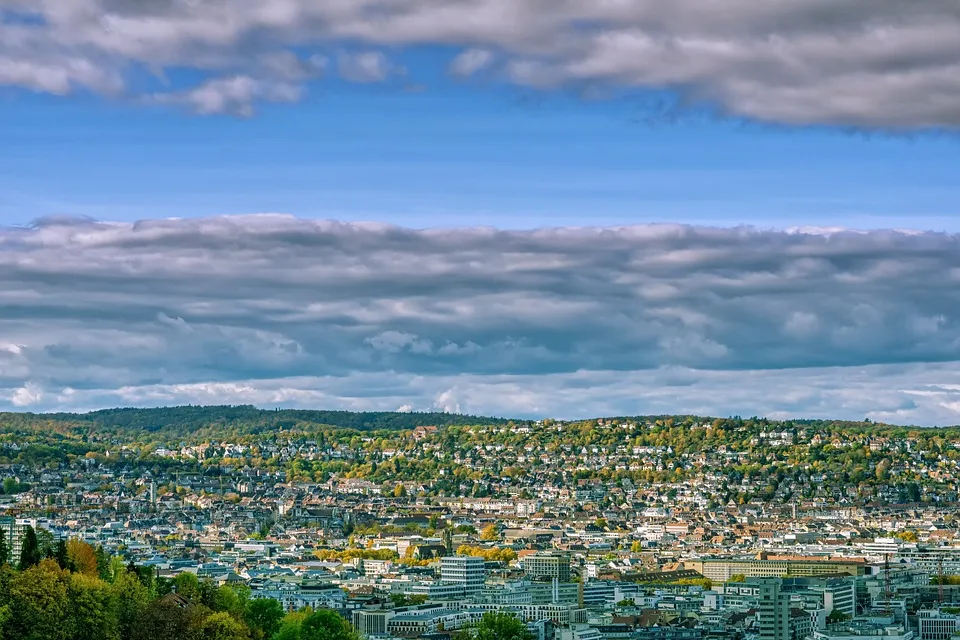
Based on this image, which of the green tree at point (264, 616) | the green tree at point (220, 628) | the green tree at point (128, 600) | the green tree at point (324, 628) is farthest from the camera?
the green tree at point (264, 616)

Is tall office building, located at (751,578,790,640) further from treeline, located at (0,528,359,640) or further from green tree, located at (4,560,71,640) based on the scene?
green tree, located at (4,560,71,640)

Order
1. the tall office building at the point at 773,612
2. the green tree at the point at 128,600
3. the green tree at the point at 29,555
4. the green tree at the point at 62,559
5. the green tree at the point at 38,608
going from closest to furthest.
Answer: the green tree at the point at 38,608 → the green tree at the point at 128,600 → the green tree at the point at 29,555 → the green tree at the point at 62,559 → the tall office building at the point at 773,612

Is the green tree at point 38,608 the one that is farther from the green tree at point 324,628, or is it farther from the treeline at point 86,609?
the green tree at point 324,628

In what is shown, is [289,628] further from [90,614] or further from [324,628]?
[90,614]

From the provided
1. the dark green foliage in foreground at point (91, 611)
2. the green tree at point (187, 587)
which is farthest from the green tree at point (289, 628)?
the dark green foliage in foreground at point (91, 611)

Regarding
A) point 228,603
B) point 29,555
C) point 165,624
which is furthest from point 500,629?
point 165,624

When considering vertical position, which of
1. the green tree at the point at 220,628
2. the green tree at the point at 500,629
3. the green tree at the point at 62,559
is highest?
the green tree at the point at 62,559

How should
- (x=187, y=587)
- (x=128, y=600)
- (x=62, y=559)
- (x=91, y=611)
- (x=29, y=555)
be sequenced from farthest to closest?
(x=187, y=587), (x=62, y=559), (x=29, y=555), (x=128, y=600), (x=91, y=611)
